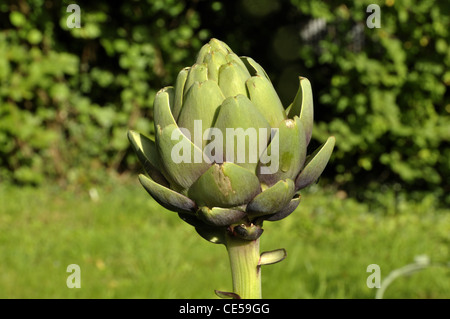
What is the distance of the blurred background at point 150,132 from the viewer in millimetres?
2725

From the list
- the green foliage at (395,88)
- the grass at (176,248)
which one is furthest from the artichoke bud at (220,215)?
the green foliage at (395,88)

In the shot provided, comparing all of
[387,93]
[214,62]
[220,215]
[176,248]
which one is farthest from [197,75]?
[387,93]

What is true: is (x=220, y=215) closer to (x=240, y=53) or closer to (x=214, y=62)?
(x=214, y=62)

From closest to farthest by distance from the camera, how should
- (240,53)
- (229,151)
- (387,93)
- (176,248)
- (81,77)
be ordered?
(229,151) < (176,248) < (387,93) < (81,77) < (240,53)

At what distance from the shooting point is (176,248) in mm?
2787

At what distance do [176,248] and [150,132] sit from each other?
178 cm

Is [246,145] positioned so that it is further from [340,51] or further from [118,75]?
[118,75]

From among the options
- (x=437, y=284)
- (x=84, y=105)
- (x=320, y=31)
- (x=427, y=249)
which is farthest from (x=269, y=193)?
Answer: (x=320, y=31)

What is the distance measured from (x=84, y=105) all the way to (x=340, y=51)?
179cm

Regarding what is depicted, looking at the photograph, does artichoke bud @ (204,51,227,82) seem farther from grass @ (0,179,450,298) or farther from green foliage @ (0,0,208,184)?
green foliage @ (0,0,208,184)

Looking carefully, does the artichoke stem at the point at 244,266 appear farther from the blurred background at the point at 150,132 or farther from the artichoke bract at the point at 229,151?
the blurred background at the point at 150,132

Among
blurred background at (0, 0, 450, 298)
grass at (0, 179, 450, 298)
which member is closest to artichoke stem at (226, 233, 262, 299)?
grass at (0, 179, 450, 298)

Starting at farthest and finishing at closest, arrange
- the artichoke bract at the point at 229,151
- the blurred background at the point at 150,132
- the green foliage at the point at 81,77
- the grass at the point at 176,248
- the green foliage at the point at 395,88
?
the green foliage at the point at 81,77, the green foliage at the point at 395,88, the blurred background at the point at 150,132, the grass at the point at 176,248, the artichoke bract at the point at 229,151

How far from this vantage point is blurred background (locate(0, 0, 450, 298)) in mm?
2725
